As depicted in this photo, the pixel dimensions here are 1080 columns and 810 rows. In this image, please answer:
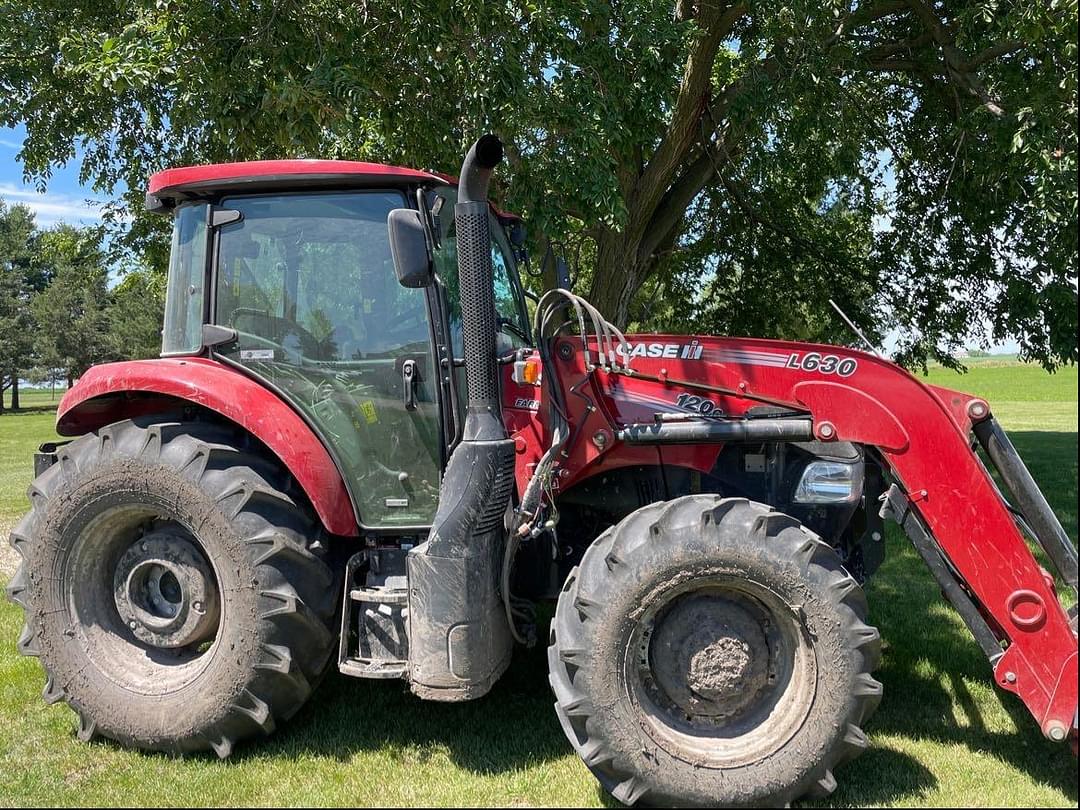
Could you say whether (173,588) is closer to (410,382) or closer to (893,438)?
(410,382)

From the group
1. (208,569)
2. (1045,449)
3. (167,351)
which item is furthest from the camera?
(1045,449)

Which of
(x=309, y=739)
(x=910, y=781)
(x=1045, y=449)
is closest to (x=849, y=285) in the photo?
(x=1045, y=449)

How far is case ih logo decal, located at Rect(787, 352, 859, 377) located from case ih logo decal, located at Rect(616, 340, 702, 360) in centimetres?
36

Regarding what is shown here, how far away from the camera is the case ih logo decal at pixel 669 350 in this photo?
10.9 ft

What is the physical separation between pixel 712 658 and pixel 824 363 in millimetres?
1193

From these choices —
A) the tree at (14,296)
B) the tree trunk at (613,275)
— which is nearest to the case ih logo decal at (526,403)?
the tree trunk at (613,275)

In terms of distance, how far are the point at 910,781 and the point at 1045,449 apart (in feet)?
38.4

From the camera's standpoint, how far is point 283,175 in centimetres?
328

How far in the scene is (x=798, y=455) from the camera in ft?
11.3

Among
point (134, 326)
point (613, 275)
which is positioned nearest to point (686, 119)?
point (613, 275)

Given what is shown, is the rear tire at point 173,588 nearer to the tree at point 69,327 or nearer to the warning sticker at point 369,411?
the warning sticker at point 369,411

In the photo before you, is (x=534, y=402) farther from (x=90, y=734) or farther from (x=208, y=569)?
(x=90, y=734)

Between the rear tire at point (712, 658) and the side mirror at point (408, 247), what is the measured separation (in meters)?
1.15

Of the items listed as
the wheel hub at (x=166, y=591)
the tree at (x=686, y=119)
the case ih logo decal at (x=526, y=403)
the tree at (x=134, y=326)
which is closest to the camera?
the wheel hub at (x=166, y=591)
